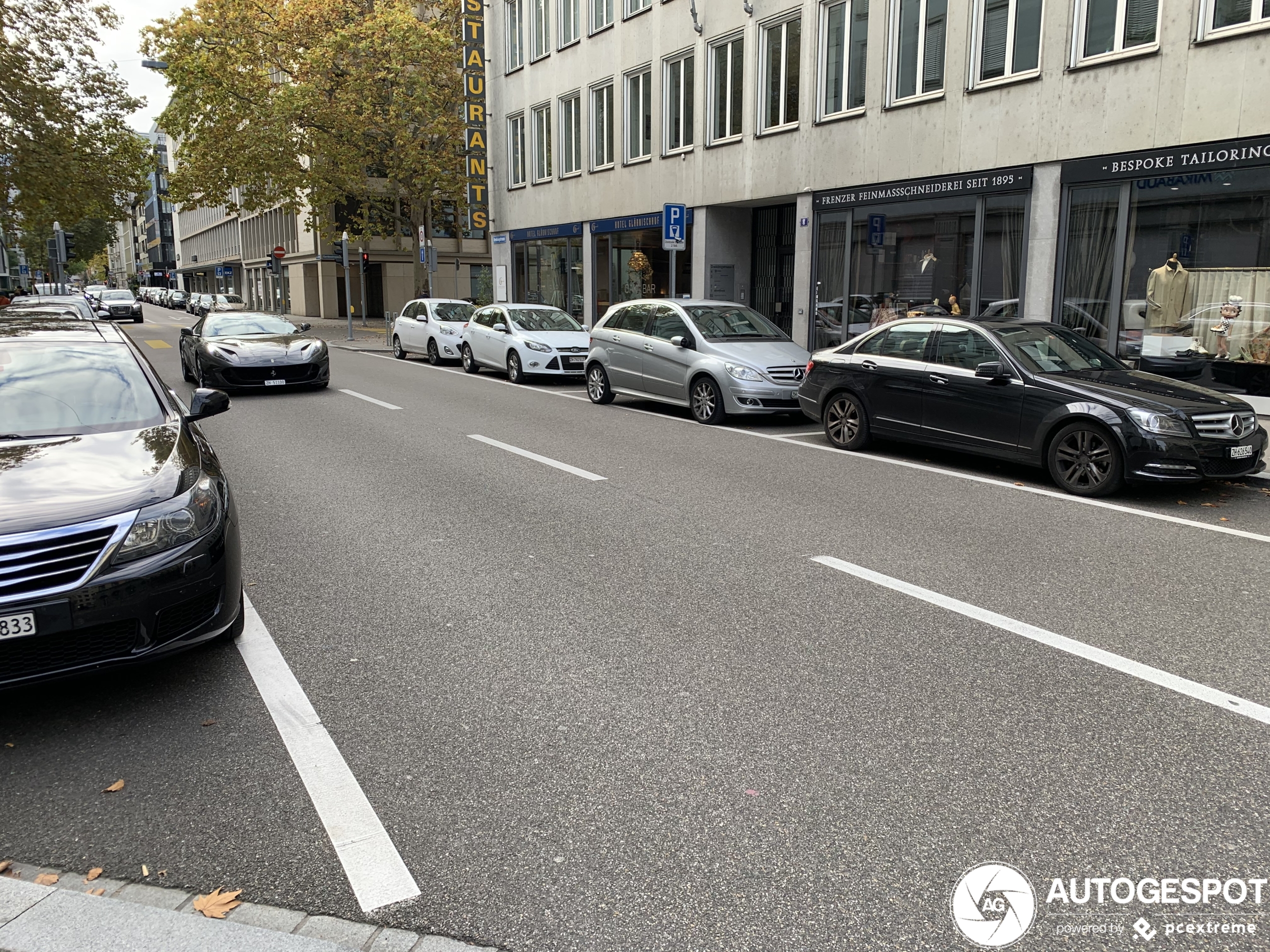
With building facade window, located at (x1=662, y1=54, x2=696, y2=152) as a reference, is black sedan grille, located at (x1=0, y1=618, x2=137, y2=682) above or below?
below

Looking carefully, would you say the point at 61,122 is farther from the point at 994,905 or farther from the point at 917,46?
the point at 994,905

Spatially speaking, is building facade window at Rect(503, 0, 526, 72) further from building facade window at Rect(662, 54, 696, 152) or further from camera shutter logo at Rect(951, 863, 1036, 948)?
camera shutter logo at Rect(951, 863, 1036, 948)

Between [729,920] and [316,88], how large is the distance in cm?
3449

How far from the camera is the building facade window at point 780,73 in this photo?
20344 millimetres

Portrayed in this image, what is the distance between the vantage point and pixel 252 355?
1555cm

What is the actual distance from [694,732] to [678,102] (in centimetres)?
2244

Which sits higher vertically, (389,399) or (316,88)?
A: (316,88)

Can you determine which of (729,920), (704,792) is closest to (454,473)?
(704,792)

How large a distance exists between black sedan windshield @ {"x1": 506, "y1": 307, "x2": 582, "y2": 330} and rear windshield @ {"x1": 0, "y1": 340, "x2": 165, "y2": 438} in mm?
13775

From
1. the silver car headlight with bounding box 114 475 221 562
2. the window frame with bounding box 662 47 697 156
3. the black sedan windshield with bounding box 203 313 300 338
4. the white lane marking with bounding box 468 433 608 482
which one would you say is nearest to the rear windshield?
the silver car headlight with bounding box 114 475 221 562

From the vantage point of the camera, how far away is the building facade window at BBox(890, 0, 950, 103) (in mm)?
17062

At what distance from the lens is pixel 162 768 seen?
11.6ft

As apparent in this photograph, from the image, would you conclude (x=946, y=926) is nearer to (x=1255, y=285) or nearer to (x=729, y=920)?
(x=729, y=920)

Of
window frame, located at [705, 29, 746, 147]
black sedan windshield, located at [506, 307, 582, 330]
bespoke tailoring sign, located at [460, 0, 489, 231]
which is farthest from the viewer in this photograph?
bespoke tailoring sign, located at [460, 0, 489, 231]
